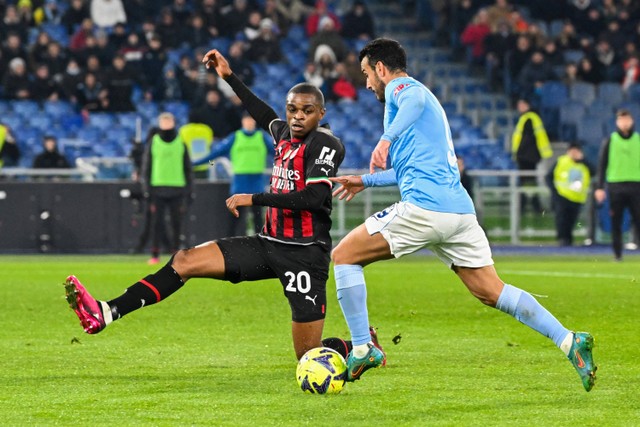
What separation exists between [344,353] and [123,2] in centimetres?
2071

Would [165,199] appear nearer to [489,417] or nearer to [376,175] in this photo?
[376,175]

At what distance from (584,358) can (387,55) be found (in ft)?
6.44

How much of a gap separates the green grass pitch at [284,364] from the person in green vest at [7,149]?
860cm

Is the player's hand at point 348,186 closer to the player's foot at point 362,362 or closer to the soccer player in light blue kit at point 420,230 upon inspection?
Answer: the soccer player in light blue kit at point 420,230

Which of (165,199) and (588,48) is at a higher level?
(588,48)

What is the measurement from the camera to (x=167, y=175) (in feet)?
65.5

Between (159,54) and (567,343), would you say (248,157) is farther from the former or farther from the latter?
(567,343)

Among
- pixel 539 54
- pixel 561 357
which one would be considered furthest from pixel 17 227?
pixel 561 357

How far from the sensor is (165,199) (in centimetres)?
2012

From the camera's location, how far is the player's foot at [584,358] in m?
6.96

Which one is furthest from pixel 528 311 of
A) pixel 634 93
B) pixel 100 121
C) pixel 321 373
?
pixel 634 93

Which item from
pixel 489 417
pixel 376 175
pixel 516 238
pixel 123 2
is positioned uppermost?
pixel 123 2

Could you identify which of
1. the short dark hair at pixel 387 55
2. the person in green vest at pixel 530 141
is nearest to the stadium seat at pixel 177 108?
the person in green vest at pixel 530 141

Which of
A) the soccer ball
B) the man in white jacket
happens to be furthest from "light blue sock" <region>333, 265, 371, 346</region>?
the man in white jacket
